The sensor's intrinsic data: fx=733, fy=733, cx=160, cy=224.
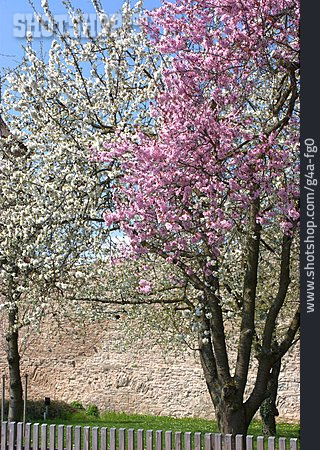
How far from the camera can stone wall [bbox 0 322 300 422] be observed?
15.1 m

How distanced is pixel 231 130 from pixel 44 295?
114 inches

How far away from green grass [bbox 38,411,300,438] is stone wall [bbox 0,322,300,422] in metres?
0.31

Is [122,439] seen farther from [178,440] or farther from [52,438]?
[52,438]

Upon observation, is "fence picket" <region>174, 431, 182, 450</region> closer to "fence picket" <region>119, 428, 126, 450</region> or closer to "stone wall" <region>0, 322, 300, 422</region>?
"fence picket" <region>119, 428, 126, 450</region>

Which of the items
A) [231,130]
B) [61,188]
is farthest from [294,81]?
[61,188]

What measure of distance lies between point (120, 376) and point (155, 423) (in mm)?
2202

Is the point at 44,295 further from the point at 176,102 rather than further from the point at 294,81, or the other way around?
the point at 294,81

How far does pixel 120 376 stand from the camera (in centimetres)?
1588

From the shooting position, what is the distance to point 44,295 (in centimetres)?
786

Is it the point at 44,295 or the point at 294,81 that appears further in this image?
the point at 44,295

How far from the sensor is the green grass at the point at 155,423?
41.1 feet

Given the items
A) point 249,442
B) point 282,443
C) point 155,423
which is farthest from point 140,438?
point 155,423

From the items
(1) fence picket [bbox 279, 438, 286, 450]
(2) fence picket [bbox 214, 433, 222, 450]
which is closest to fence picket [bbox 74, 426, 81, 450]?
(2) fence picket [bbox 214, 433, 222, 450]
